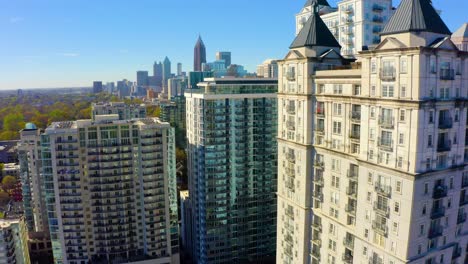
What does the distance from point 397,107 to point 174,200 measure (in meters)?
82.3

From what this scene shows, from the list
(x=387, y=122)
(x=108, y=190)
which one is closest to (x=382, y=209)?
(x=387, y=122)

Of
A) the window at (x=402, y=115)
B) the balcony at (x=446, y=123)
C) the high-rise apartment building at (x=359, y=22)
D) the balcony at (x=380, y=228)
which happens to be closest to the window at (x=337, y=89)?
the window at (x=402, y=115)

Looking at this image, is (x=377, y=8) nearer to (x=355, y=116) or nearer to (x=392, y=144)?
(x=355, y=116)

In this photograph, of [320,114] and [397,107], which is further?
[320,114]

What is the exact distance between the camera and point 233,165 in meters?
98.1

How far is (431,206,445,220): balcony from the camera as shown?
40166 millimetres

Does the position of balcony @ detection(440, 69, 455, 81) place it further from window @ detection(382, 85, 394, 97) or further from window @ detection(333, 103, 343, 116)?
window @ detection(333, 103, 343, 116)

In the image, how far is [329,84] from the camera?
49500mm

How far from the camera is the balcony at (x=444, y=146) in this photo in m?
38.9

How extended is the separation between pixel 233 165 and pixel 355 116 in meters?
56.0

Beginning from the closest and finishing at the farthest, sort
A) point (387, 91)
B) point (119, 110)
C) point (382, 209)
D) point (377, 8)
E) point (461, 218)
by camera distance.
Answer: point (387, 91)
point (382, 209)
point (461, 218)
point (377, 8)
point (119, 110)

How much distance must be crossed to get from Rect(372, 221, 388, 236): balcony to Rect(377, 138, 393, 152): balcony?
29.4ft

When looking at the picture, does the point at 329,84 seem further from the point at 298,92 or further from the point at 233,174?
the point at 233,174

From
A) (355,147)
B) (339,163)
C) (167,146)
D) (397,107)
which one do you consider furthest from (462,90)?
(167,146)
